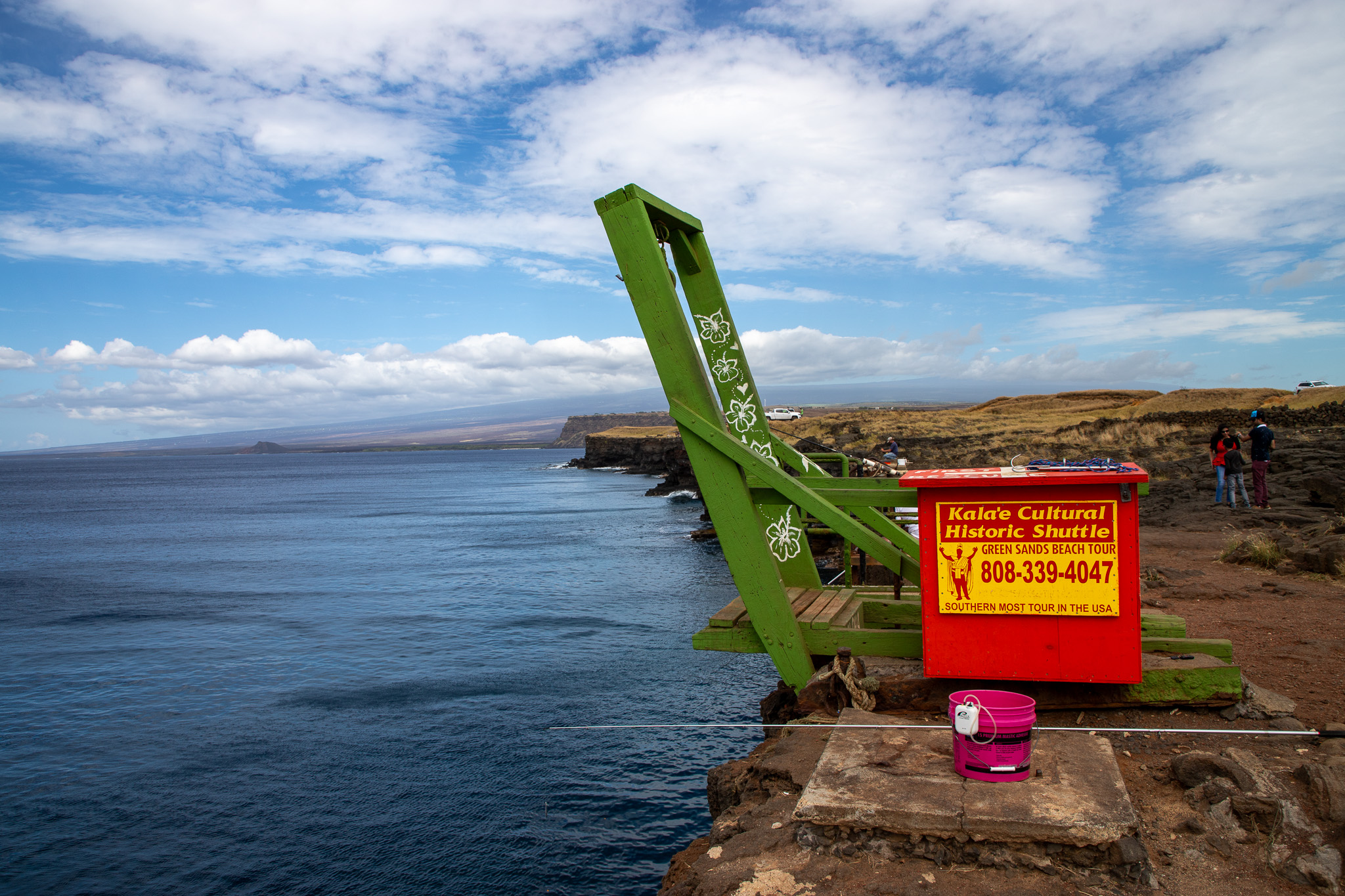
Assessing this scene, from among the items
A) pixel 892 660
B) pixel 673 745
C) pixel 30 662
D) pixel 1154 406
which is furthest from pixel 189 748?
pixel 1154 406

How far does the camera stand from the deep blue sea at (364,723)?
827 centimetres

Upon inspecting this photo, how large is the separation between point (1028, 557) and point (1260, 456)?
1459 cm

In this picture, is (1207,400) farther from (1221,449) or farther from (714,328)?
(714,328)

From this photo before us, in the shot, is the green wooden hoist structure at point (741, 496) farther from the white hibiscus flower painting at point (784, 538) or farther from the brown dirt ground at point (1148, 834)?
the white hibiscus flower painting at point (784, 538)

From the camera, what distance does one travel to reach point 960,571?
524 cm

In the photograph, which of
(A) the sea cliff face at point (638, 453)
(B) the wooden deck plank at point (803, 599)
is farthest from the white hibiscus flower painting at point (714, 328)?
(A) the sea cliff face at point (638, 453)

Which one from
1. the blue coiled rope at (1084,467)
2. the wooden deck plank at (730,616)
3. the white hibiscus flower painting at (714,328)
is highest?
the white hibiscus flower painting at (714,328)

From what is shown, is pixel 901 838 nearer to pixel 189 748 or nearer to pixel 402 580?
pixel 189 748

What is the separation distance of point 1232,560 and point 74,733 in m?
18.2

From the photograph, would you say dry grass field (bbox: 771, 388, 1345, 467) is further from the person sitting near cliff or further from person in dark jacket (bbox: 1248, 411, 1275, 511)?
the person sitting near cliff

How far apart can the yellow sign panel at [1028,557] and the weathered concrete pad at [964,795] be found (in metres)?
0.86

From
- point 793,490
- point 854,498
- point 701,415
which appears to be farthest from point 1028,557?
point 701,415

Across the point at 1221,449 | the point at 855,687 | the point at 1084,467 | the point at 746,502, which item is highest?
the point at 1084,467

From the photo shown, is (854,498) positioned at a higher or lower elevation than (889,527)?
higher
